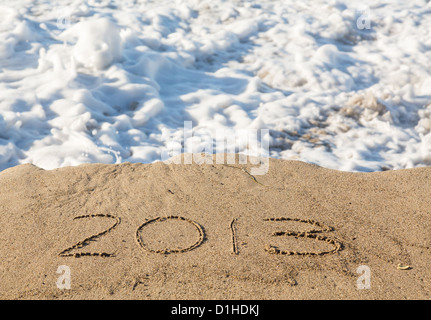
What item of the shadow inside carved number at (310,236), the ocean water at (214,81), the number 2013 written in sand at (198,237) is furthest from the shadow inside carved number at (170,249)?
the ocean water at (214,81)

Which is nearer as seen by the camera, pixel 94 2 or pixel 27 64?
pixel 27 64

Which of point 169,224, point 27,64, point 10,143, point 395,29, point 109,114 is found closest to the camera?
point 169,224

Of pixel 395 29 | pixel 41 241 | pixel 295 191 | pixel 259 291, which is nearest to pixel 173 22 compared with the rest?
pixel 395 29

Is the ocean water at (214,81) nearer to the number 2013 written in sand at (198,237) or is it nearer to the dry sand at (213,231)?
the dry sand at (213,231)

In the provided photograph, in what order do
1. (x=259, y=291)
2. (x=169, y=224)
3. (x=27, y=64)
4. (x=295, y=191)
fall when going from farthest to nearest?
(x=27, y=64) → (x=295, y=191) → (x=169, y=224) → (x=259, y=291)

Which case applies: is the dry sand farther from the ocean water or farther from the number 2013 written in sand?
the ocean water

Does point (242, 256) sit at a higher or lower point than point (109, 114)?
higher

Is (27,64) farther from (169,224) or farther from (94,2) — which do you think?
(169,224)
